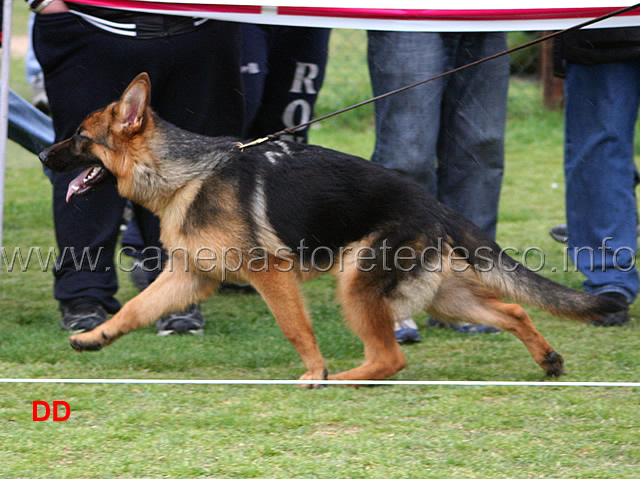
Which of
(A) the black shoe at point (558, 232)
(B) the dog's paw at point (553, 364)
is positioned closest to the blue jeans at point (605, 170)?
(A) the black shoe at point (558, 232)

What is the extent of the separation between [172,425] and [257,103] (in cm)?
257

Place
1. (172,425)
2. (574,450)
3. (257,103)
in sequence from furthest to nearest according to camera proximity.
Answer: (257,103), (172,425), (574,450)

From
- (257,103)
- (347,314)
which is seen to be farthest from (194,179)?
(257,103)

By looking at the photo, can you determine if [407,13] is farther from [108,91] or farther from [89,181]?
[89,181]

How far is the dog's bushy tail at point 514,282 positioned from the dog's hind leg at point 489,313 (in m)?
0.05

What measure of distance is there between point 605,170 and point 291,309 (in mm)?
2139

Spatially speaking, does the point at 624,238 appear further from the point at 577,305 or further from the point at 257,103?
the point at 257,103

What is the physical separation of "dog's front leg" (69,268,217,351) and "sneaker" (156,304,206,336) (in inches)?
21.0

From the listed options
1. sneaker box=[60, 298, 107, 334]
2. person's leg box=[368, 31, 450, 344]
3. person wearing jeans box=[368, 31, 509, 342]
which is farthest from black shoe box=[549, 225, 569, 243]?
sneaker box=[60, 298, 107, 334]

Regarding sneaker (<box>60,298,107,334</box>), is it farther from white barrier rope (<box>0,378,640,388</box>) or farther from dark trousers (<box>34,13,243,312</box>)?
white barrier rope (<box>0,378,640,388</box>)

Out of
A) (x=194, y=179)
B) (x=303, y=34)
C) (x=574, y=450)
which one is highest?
(x=303, y=34)

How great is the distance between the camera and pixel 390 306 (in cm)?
368

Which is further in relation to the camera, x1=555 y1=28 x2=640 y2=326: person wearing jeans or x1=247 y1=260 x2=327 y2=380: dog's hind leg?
x1=555 y1=28 x2=640 y2=326: person wearing jeans

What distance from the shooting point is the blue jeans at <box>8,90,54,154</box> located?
5.21 metres
